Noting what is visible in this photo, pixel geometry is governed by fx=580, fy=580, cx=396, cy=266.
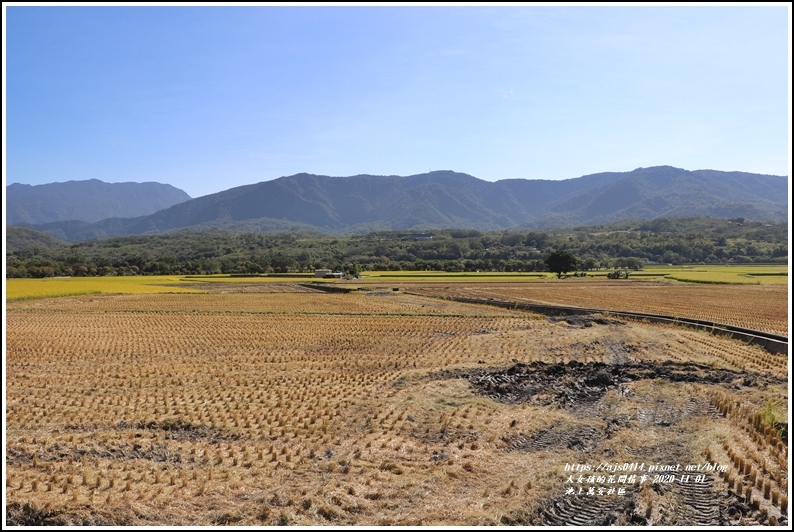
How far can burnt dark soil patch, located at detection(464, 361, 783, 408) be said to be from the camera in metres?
15.7

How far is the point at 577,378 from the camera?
58.6 feet

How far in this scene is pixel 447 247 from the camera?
6329 inches

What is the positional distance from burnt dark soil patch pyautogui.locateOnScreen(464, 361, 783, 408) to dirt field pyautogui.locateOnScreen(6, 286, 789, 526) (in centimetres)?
10

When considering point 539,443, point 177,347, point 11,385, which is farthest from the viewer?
point 177,347

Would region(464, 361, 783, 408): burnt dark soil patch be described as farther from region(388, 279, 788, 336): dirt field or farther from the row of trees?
the row of trees

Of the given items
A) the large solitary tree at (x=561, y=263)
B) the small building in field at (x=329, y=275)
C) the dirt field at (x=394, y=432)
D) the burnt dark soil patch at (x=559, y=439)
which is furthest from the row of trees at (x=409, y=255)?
the burnt dark soil patch at (x=559, y=439)

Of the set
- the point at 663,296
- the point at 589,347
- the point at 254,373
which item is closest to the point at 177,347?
the point at 254,373

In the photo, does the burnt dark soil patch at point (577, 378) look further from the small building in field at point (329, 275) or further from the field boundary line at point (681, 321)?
the small building in field at point (329, 275)

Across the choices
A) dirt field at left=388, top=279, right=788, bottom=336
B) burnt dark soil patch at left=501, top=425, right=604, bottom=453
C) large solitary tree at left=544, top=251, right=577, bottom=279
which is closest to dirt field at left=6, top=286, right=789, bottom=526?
burnt dark soil patch at left=501, top=425, right=604, bottom=453

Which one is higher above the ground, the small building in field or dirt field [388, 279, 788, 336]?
the small building in field

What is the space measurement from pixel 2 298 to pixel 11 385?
533 inches

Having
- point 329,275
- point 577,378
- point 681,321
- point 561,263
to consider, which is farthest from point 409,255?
point 577,378

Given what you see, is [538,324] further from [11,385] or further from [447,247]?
[447,247]

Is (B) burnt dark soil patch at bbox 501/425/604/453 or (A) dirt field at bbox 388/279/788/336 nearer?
(B) burnt dark soil patch at bbox 501/425/604/453
